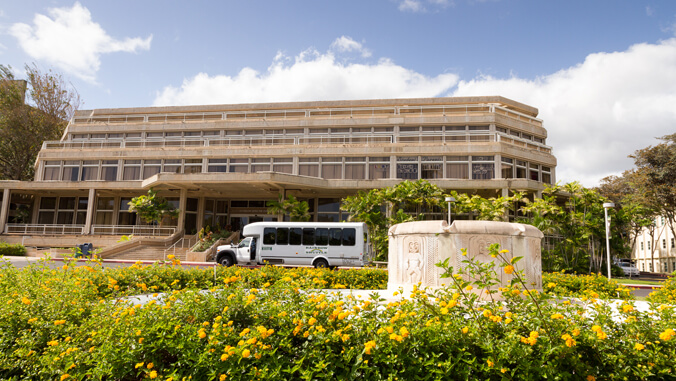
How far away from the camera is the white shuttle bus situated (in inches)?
853

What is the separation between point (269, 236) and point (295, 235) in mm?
1362

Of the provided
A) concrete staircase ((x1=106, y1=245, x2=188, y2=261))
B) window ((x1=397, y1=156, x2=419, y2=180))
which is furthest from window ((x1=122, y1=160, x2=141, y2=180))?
window ((x1=397, y1=156, x2=419, y2=180))

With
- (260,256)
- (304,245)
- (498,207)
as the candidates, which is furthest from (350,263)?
(498,207)

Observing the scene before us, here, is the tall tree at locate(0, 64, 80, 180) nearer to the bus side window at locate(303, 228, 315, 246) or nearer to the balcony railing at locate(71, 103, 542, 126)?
the balcony railing at locate(71, 103, 542, 126)

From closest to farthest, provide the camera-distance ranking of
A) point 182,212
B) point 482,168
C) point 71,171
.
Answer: point 182,212
point 482,168
point 71,171

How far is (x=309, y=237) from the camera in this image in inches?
869

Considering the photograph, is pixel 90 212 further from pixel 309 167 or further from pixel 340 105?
pixel 340 105

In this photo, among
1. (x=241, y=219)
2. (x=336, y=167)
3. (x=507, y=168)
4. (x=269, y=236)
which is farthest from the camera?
(x=241, y=219)

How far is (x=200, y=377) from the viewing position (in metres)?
3.93

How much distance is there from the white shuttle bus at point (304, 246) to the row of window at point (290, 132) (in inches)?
667

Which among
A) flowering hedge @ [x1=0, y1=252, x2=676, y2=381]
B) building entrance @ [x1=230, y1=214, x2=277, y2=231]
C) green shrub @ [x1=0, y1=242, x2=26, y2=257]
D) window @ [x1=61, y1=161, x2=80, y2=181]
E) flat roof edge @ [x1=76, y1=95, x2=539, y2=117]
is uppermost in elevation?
flat roof edge @ [x1=76, y1=95, x2=539, y2=117]

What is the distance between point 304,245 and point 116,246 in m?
14.6

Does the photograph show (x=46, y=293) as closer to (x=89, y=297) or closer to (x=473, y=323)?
(x=89, y=297)

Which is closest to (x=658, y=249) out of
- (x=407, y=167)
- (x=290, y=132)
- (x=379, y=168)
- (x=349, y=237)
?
(x=407, y=167)
